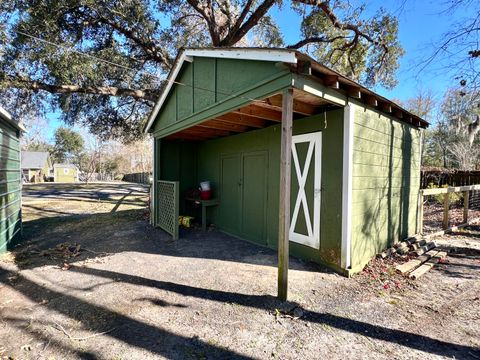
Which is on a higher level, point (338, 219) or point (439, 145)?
point (439, 145)

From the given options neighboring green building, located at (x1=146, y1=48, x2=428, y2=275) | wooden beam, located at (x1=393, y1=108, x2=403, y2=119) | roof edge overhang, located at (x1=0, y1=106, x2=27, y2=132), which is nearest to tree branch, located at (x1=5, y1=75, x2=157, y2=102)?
roof edge overhang, located at (x1=0, y1=106, x2=27, y2=132)

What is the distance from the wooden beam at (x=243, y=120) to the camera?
14.6ft

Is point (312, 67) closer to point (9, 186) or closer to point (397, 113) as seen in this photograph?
point (397, 113)

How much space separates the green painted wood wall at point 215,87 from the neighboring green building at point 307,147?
0.02 m

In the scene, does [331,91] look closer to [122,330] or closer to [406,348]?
[406,348]

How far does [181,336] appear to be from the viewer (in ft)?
7.36

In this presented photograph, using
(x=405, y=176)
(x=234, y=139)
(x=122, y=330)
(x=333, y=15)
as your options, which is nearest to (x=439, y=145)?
(x=333, y=15)

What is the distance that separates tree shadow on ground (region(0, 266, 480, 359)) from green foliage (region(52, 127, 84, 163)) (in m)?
39.5

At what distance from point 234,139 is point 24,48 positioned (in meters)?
5.85

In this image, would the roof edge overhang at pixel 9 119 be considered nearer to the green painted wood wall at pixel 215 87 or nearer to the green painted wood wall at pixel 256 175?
the green painted wood wall at pixel 215 87

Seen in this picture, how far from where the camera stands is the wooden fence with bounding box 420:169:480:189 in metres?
8.53

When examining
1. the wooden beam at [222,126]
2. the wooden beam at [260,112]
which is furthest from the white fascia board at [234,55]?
the wooden beam at [222,126]

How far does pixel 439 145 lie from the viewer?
16.2 metres

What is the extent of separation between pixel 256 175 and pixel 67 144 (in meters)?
40.4
